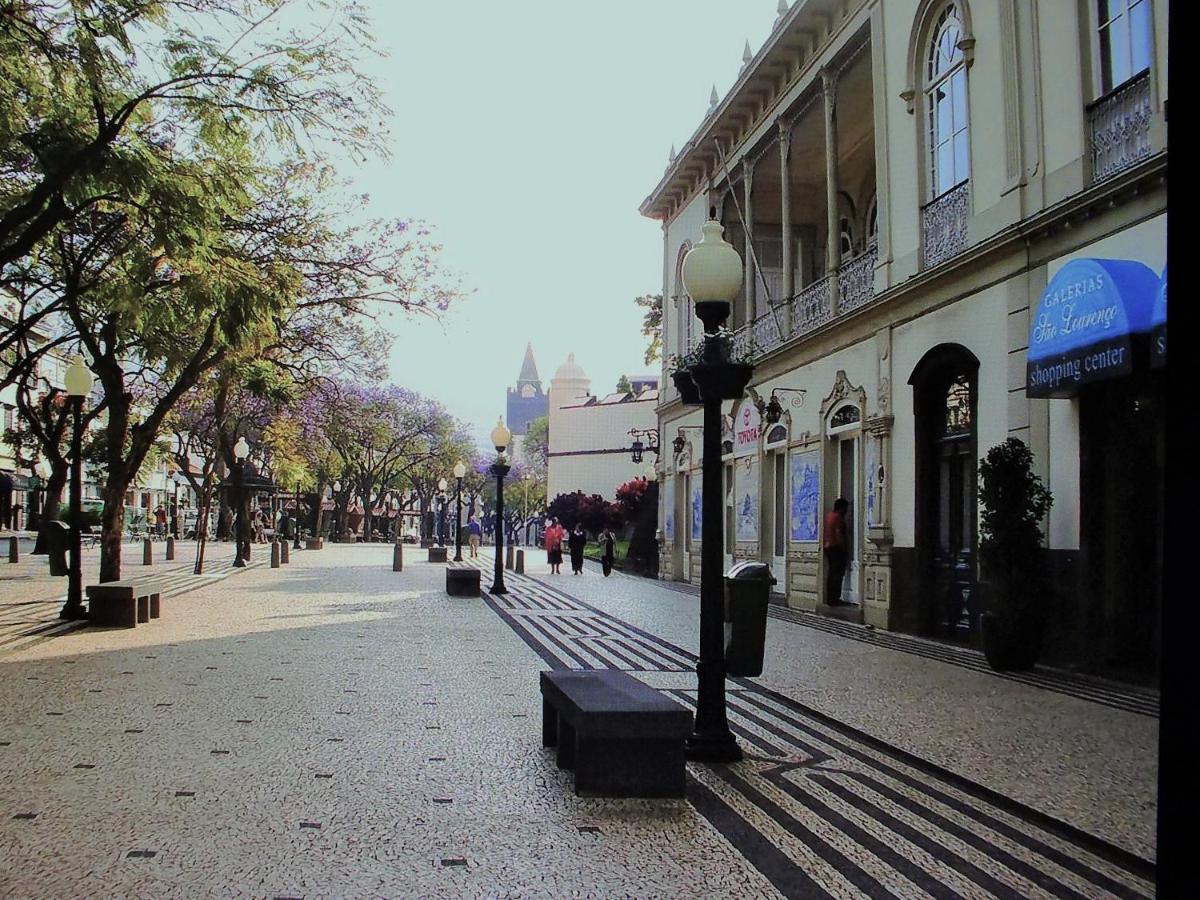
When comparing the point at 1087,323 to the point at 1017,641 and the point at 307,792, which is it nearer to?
the point at 1017,641

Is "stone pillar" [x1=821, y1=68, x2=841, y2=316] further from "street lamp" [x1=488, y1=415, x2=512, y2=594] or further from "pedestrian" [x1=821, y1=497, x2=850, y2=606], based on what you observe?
"street lamp" [x1=488, y1=415, x2=512, y2=594]

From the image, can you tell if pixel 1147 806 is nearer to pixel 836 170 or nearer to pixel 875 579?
pixel 875 579

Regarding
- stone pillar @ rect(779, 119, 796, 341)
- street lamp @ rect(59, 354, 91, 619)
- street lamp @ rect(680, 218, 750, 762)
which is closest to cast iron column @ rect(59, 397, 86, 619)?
street lamp @ rect(59, 354, 91, 619)

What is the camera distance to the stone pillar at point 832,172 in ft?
55.6

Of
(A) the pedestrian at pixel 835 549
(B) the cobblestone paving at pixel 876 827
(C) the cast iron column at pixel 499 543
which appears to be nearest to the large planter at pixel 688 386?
(B) the cobblestone paving at pixel 876 827

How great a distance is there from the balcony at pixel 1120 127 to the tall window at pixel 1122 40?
130 millimetres

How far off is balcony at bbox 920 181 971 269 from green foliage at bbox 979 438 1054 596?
10.5 ft

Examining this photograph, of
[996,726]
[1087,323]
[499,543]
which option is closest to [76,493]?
[499,543]

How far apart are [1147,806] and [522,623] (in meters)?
9.87

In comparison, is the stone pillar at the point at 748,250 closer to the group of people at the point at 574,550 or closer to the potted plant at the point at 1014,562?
the group of people at the point at 574,550

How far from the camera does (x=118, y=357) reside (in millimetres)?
18031

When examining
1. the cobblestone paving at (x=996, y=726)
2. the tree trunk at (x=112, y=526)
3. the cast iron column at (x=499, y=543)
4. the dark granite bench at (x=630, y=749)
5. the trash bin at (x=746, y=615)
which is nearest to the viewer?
the dark granite bench at (x=630, y=749)

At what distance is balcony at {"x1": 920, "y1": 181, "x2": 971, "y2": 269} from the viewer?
12.9 metres

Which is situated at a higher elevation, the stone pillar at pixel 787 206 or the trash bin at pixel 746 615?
the stone pillar at pixel 787 206
